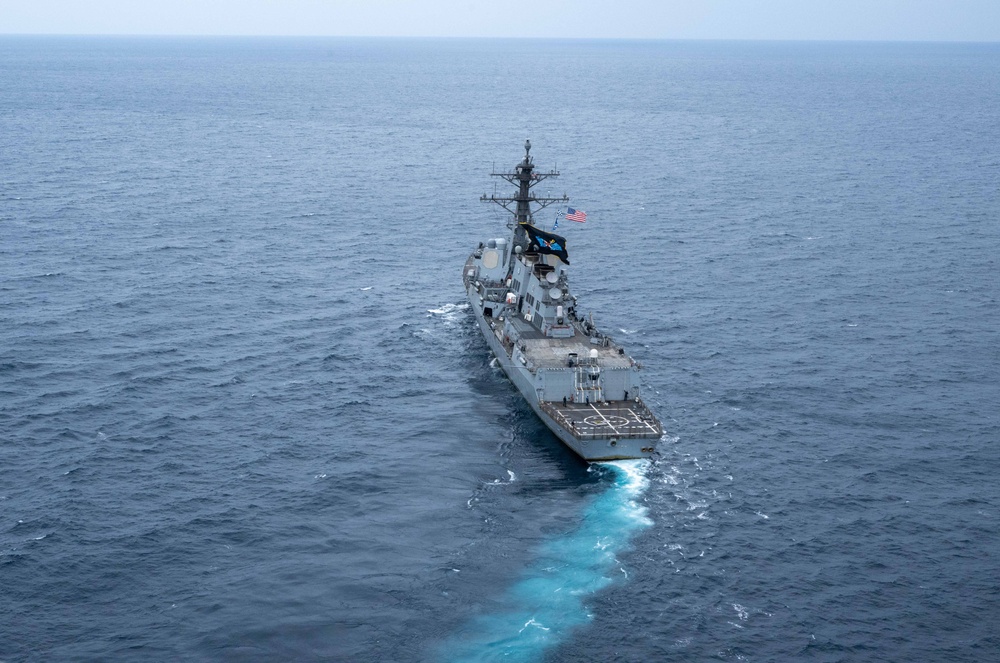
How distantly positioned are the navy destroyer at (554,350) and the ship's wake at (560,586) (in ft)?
16.6

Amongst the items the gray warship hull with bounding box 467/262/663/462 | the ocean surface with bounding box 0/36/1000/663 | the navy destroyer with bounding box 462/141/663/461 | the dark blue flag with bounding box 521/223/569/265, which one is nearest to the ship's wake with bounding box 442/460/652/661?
the ocean surface with bounding box 0/36/1000/663

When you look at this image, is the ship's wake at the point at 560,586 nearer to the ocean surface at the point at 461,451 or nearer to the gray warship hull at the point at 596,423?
the ocean surface at the point at 461,451

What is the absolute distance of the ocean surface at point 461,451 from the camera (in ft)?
180

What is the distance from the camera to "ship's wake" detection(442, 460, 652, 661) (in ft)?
171

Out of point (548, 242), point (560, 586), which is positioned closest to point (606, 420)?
point (560, 586)

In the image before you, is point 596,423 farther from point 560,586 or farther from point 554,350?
point 560,586

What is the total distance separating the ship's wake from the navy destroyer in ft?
16.6

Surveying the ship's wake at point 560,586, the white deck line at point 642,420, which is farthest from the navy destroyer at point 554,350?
the ship's wake at point 560,586

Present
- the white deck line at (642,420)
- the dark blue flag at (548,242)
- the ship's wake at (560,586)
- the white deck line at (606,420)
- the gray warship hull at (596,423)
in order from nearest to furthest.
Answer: the ship's wake at (560,586)
the gray warship hull at (596,423)
the white deck line at (642,420)
the white deck line at (606,420)
the dark blue flag at (548,242)

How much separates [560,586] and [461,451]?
1900 cm

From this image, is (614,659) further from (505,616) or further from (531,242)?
(531,242)

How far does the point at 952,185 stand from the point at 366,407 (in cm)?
12535

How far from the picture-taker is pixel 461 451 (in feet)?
244

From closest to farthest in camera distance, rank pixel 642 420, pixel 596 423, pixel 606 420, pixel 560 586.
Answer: pixel 560 586 → pixel 642 420 → pixel 596 423 → pixel 606 420
